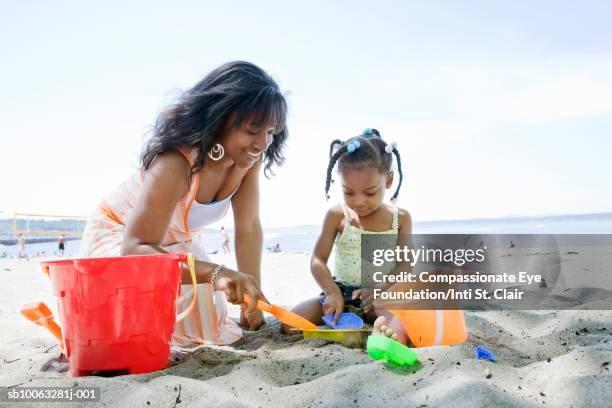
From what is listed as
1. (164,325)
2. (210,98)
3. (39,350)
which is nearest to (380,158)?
(210,98)

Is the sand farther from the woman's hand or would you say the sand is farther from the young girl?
the young girl

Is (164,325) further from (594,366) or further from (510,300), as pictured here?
(510,300)

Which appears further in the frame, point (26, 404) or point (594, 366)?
point (594, 366)

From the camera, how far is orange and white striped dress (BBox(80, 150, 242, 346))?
227 centimetres

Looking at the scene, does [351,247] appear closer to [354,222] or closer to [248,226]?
[354,222]

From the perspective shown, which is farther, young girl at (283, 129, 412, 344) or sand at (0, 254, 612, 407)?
young girl at (283, 129, 412, 344)

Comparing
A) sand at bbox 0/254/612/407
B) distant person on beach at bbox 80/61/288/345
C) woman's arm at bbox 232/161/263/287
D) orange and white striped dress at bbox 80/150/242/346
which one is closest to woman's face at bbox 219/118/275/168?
distant person on beach at bbox 80/61/288/345

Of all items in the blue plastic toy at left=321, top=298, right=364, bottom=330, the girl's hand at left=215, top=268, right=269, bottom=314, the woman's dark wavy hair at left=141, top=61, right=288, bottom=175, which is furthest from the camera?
the blue plastic toy at left=321, top=298, right=364, bottom=330

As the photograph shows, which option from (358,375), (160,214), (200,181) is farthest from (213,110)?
(358,375)

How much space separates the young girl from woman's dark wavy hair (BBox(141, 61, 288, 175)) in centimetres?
54

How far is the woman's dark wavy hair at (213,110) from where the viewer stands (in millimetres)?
2115

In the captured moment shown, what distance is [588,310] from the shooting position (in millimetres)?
2504

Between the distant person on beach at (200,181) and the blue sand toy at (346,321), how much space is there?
41cm

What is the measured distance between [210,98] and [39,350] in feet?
4.04
